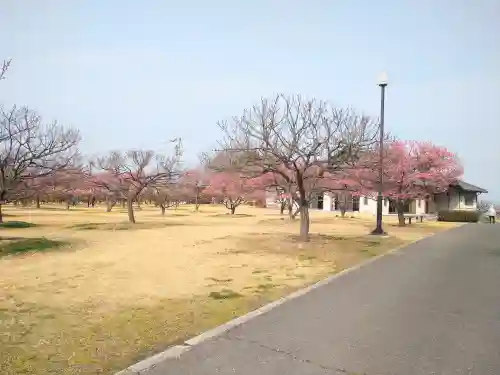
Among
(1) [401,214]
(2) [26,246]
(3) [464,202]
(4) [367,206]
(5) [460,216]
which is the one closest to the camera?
(2) [26,246]

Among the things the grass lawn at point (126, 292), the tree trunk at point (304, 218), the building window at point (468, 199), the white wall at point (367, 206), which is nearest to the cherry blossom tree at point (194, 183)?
the white wall at point (367, 206)

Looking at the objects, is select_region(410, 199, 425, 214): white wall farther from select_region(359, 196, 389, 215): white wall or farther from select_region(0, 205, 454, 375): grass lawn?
select_region(0, 205, 454, 375): grass lawn

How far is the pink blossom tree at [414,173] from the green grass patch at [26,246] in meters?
16.6

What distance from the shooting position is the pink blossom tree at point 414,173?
27342 millimetres

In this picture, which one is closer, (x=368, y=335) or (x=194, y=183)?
(x=368, y=335)

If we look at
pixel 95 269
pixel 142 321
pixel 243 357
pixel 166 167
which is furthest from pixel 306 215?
pixel 166 167

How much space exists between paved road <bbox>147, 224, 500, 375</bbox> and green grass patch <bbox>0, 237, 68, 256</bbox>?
9477mm

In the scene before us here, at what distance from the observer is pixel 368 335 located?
4.65m

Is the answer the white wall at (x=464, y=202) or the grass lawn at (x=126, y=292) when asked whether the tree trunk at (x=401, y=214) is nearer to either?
the grass lawn at (x=126, y=292)

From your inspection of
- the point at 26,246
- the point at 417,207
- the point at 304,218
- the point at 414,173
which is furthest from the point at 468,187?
the point at 26,246

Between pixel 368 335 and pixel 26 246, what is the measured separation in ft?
39.9

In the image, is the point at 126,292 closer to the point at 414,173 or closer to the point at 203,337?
the point at 203,337

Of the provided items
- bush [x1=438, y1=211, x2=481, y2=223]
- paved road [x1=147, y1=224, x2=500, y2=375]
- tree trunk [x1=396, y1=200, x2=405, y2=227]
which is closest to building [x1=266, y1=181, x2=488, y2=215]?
bush [x1=438, y1=211, x2=481, y2=223]

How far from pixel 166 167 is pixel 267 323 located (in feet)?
74.9
